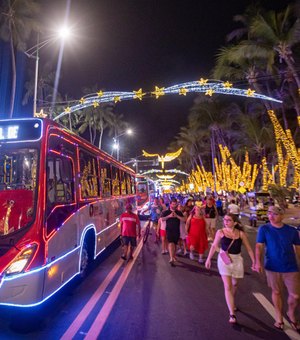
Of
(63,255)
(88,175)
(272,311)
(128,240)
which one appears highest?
(88,175)

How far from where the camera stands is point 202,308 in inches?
229

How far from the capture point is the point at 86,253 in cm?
781

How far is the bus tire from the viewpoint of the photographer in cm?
Answer: 748

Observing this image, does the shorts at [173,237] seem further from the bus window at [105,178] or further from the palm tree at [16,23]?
the palm tree at [16,23]

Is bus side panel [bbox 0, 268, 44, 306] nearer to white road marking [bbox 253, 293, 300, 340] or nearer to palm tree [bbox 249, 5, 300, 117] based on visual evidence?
white road marking [bbox 253, 293, 300, 340]

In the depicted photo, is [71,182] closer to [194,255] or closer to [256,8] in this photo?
[194,255]

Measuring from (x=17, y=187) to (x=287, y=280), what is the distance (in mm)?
4433

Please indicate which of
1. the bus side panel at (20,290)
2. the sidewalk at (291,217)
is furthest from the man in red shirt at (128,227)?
the sidewalk at (291,217)

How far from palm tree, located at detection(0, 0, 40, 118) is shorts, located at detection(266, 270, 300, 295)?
77.0ft

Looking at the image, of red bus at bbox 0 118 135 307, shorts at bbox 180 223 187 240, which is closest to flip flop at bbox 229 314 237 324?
red bus at bbox 0 118 135 307

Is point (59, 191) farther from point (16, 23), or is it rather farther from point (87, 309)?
point (16, 23)

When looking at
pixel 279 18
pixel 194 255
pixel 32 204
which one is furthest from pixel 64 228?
pixel 279 18

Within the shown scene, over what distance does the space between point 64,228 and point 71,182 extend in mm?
1087

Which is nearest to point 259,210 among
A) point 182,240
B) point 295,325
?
point 182,240
